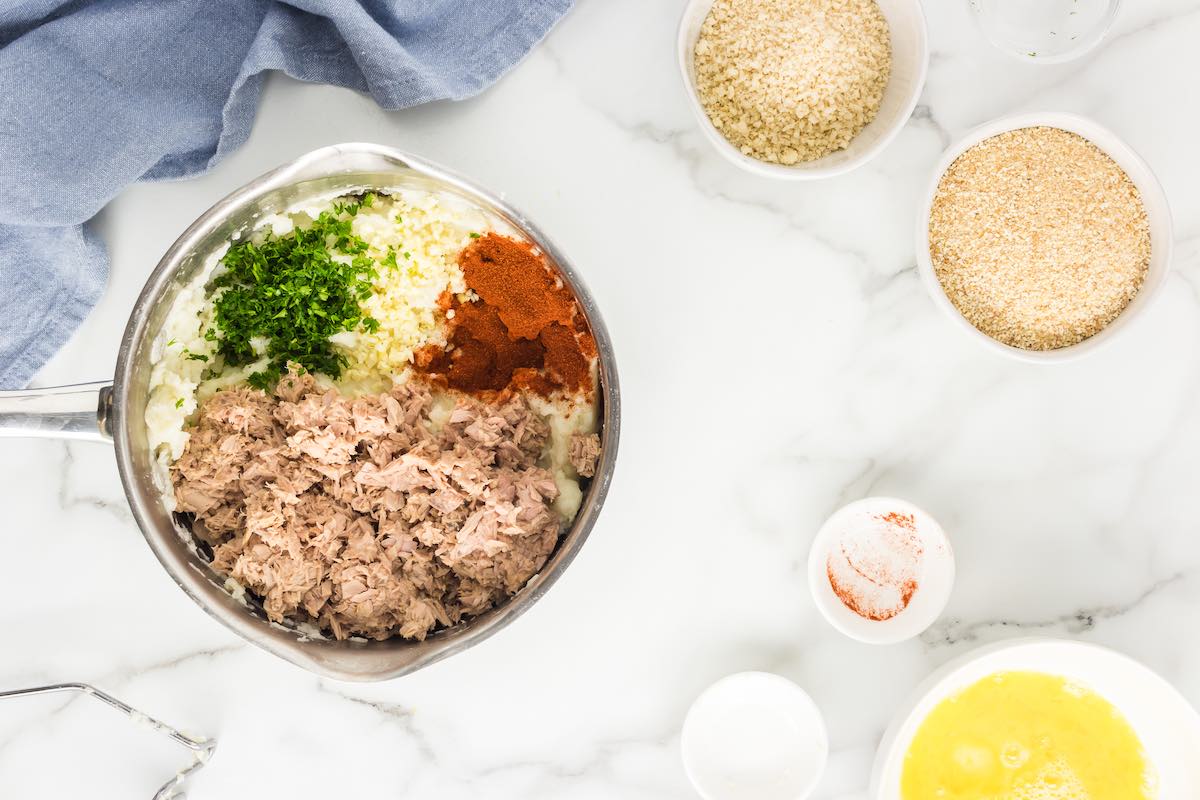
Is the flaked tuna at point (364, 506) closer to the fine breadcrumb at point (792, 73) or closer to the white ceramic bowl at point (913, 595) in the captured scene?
the white ceramic bowl at point (913, 595)

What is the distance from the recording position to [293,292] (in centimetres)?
155

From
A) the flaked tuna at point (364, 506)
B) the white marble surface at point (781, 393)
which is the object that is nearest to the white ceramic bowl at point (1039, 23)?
the white marble surface at point (781, 393)

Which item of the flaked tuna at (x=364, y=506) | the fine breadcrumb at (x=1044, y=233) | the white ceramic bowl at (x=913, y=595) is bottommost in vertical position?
the white ceramic bowl at (x=913, y=595)

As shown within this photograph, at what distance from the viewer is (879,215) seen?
176 centimetres

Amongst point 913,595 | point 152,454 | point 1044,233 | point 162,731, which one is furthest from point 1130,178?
point 162,731

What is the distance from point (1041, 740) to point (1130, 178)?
1.04 m

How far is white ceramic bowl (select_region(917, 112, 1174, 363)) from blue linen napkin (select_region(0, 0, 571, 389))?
78 centimetres

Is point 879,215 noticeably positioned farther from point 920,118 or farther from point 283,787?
point 283,787

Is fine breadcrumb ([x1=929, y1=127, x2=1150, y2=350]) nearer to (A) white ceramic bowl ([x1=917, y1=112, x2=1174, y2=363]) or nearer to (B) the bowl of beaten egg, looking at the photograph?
(A) white ceramic bowl ([x1=917, y1=112, x2=1174, y2=363])

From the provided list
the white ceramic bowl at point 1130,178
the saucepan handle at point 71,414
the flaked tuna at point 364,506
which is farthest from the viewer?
the white ceramic bowl at point 1130,178

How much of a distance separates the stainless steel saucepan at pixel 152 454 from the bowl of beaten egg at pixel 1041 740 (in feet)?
2.52

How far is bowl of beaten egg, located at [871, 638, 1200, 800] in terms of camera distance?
164cm

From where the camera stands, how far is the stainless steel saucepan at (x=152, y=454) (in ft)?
4.62

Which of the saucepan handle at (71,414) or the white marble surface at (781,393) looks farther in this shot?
the white marble surface at (781,393)
